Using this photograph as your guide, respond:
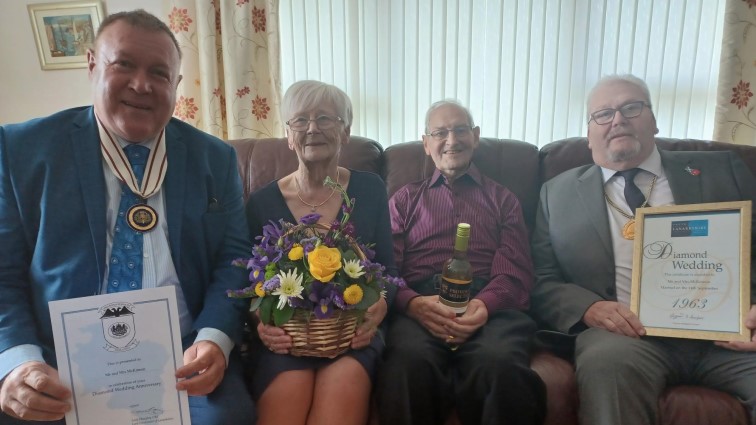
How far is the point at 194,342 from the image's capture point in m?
1.06

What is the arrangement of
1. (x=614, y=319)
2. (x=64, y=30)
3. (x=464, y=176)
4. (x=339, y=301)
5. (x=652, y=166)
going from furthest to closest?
(x=64, y=30)
(x=464, y=176)
(x=652, y=166)
(x=614, y=319)
(x=339, y=301)

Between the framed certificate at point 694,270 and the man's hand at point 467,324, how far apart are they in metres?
0.45

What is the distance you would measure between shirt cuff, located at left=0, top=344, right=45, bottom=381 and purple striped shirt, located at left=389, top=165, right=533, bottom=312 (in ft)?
3.20

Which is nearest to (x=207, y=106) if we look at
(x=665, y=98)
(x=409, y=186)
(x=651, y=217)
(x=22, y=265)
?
(x=409, y=186)

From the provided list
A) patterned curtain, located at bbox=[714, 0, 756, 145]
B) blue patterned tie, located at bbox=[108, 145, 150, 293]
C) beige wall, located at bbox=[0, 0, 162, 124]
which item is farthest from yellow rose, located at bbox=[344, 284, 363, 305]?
beige wall, located at bbox=[0, 0, 162, 124]

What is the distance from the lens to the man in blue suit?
1.00 metres

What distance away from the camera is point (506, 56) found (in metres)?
2.25

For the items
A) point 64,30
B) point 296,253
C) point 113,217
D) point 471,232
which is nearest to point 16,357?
point 113,217

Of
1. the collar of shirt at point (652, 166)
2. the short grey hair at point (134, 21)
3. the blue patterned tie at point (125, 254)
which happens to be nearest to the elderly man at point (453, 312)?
the collar of shirt at point (652, 166)

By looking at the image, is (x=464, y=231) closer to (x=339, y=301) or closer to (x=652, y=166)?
(x=339, y=301)

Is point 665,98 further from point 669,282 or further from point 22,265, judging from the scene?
point 22,265

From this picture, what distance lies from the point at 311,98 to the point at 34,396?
105 cm

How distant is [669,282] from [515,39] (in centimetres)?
149

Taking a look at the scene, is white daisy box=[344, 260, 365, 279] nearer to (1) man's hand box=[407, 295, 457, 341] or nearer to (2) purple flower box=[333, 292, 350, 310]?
(2) purple flower box=[333, 292, 350, 310]
